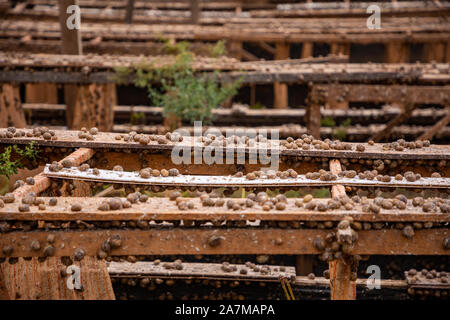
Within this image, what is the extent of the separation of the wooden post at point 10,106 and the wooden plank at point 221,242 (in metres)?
4.82

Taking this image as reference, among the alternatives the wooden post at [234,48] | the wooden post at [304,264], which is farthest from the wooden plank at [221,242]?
the wooden post at [234,48]

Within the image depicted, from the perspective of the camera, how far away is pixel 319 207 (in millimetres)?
2572

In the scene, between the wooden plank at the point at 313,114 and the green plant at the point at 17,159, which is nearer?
the green plant at the point at 17,159

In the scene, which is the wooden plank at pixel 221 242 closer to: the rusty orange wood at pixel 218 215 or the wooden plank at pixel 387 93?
the rusty orange wood at pixel 218 215

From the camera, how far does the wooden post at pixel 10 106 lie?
264 inches

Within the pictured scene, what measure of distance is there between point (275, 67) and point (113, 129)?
3327 millimetres

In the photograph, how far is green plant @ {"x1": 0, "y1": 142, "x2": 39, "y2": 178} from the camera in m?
3.60

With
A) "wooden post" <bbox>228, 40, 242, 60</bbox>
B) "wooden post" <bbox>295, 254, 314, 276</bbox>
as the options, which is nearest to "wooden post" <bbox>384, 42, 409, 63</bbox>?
"wooden post" <bbox>228, 40, 242, 60</bbox>

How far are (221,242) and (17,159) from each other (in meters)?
2.26

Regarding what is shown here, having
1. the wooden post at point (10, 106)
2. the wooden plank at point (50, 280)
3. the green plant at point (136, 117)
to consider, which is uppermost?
the wooden post at point (10, 106)

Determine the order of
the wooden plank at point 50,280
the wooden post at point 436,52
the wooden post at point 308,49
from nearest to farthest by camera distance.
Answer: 1. the wooden plank at point 50,280
2. the wooden post at point 436,52
3. the wooden post at point 308,49

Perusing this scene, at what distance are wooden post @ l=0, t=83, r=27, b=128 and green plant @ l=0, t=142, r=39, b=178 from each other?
129 inches

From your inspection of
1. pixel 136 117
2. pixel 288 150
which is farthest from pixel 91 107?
pixel 288 150
